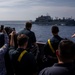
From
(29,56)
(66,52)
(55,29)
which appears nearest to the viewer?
(66,52)

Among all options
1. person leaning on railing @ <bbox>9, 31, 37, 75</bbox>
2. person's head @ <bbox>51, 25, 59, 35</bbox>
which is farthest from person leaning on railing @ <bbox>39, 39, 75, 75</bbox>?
person's head @ <bbox>51, 25, 59, 35</bbox>

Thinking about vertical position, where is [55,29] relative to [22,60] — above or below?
above

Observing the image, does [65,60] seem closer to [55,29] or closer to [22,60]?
[22,60]

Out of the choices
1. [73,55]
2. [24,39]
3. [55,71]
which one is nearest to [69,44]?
[73,55]

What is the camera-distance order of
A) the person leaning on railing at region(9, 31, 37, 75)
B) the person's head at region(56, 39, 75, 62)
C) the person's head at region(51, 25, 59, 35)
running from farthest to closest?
the person's head at region(51, 25, 59, 35), the person leaning on railing at region(9, 31, 37, 75), the person's head at region(56, 39, 75, 62)

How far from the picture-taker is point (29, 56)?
6.35 m

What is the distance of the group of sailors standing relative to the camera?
14.6 ft

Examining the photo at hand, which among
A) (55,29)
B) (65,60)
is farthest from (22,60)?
(65,60)

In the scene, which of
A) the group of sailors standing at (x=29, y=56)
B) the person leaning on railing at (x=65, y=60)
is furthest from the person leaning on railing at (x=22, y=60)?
the person leaning on railing at (x=65, y=60)

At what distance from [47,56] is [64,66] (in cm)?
415

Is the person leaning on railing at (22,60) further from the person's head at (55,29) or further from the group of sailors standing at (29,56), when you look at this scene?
the person's head at (55,29)

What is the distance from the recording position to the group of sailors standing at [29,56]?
175 inches

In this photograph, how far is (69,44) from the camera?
4.47 meters

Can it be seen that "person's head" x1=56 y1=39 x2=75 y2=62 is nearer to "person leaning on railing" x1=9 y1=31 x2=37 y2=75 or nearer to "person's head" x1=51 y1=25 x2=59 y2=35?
"person leaning on railing" x1=9 y1=31 x2=37 y2=75
